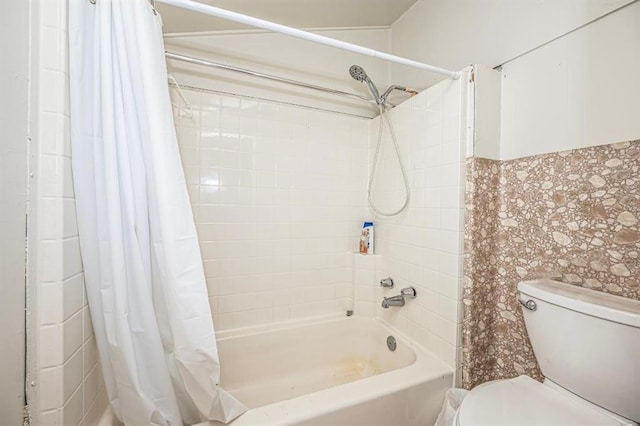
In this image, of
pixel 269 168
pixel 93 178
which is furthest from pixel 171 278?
pixel 269 168

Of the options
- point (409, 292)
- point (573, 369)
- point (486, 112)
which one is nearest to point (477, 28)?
point (486, 112)

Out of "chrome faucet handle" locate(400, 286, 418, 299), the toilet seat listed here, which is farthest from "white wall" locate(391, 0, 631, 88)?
the toilet seat

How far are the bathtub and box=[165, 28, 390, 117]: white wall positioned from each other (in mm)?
1414

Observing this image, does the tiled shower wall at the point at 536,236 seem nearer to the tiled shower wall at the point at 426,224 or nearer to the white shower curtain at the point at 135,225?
the tiled shower wall at the point at 426,224

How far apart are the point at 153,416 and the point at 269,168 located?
1.22m

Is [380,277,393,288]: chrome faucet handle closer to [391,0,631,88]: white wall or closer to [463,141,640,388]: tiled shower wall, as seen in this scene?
[463,141,640,388]: tiled shower wall

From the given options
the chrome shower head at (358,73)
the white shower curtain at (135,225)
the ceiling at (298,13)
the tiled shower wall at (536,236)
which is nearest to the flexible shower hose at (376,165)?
the chrome shower head at (358,73)

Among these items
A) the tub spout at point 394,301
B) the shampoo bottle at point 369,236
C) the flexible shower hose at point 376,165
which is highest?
the flexible shower hose at point 376,165

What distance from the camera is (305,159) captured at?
173 centimetres

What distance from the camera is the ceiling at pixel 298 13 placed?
4.57 feet

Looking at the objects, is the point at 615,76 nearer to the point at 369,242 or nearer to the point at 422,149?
the point at 422,149

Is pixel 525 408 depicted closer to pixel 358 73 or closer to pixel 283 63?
pixel 358 73

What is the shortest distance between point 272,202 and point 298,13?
1082 millimetres

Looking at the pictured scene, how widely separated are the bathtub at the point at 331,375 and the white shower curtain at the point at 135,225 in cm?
23
